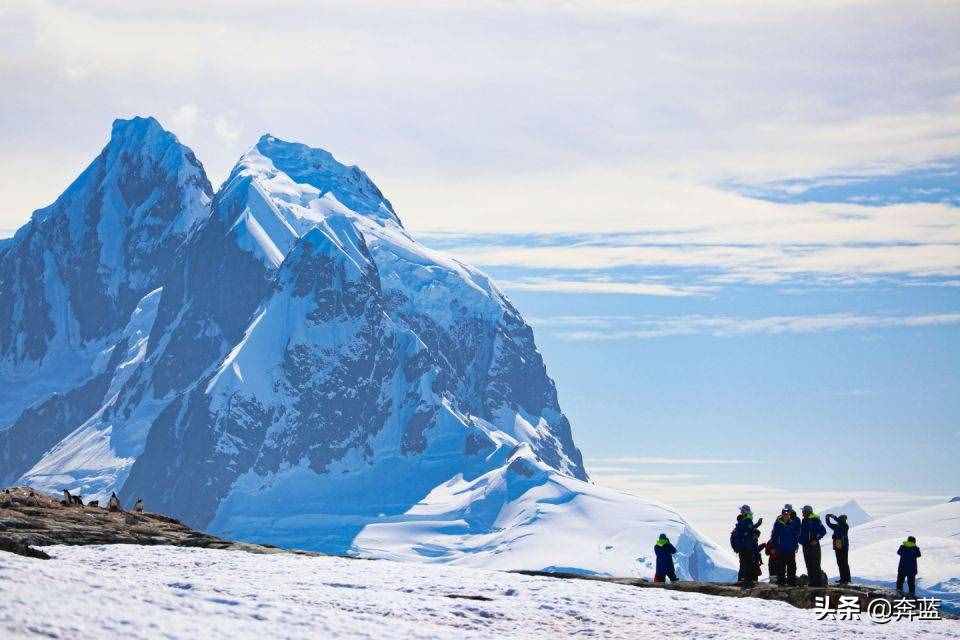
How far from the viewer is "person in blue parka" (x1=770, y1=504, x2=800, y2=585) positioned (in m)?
60.3

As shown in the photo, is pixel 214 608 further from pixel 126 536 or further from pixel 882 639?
pixel 126 536

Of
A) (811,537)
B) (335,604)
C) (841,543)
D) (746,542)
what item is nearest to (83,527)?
(335,604)

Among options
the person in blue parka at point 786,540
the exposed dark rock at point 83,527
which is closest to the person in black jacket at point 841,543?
the person in blue parka at point 786,540

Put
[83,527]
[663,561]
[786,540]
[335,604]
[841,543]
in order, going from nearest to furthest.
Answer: [335,604] → [786,540] → [841,543] → [663,561] → [83,527]

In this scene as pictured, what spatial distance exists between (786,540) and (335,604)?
19552mm

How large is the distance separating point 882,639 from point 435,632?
46.0 feet

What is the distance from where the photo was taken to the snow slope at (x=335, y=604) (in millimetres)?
38344

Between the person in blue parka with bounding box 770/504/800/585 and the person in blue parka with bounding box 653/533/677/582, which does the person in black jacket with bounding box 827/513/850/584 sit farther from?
the person in blue parka with bounding box 653/533/677/582

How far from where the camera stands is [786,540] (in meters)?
60.5

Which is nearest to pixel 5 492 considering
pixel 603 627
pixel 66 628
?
pixel 603 627

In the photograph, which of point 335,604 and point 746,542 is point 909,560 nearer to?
point 746,542

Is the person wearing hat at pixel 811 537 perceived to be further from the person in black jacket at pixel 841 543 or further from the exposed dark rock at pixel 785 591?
the exposed dark rock at pixel 785 591

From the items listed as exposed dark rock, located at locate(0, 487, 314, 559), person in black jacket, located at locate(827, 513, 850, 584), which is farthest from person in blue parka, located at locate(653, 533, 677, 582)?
exposed dark rock, located at locate(0, 487, 314, 559)

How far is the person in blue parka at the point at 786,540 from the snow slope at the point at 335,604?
4.48 meters
